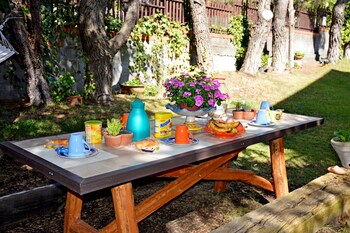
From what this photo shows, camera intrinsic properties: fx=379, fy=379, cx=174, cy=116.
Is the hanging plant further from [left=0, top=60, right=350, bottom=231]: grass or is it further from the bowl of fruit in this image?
the bowl of fruit

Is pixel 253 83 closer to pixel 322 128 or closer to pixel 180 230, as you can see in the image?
pixel 322 128

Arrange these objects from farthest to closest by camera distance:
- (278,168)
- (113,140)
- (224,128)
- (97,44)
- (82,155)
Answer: (97,44) → (278,168) → (224,128) → (113,140) → (82,155)

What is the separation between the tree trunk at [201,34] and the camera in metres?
9.90

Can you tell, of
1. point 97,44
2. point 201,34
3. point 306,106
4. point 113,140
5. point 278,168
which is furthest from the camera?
point 201,34

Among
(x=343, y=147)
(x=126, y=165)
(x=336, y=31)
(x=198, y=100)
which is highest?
(x=336, y=31)

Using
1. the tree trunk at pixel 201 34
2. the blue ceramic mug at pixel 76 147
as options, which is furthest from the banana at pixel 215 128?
the tree trunk at pixel 201 34

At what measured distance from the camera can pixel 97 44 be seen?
23.4ft

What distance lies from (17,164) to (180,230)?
7.16 ft

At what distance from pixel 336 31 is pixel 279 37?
159 inches

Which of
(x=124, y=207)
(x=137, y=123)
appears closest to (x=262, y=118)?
(x=137, y=123)

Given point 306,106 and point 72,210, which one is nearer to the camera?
point 72,210

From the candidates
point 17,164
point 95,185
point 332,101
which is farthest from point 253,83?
point 95,185

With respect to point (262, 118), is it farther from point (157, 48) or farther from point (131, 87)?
point (157, 48)

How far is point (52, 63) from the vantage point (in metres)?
7.19
